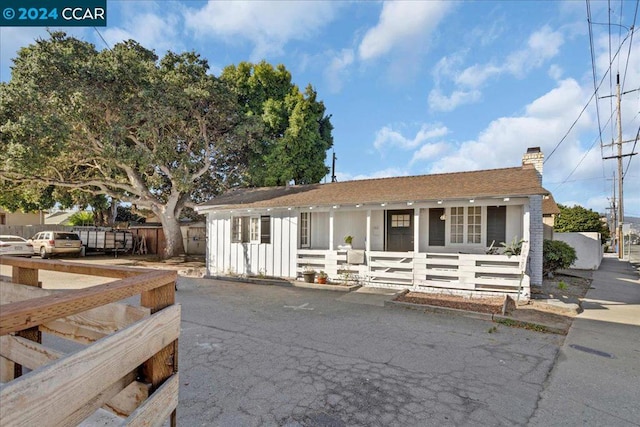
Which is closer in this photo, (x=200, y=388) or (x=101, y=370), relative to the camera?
(x=101, y=370)

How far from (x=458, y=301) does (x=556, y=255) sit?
5.15 meters

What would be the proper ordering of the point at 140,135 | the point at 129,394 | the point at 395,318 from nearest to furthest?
the point at 129,394, the point at 395,318, the point at 140,135

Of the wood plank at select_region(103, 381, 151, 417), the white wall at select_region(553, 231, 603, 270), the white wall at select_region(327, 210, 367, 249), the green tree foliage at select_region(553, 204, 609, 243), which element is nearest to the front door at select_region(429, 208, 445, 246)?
the white wall at select_region(327, 210, 367, 249)

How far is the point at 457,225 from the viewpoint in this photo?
10.2m

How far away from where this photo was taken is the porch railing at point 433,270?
816cm

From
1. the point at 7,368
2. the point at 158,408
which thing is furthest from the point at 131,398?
the point at 7,368

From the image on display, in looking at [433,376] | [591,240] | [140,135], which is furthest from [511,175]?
[140,135]

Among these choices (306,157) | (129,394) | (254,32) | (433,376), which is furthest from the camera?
(306,157)

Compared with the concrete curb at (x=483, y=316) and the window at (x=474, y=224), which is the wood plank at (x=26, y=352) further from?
the window at (x=474, y=224)

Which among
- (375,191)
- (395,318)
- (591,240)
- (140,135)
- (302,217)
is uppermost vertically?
(140,135)

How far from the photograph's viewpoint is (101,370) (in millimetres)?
1303

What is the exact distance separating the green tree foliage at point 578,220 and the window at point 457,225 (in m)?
18.1

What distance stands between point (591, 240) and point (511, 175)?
925 cm

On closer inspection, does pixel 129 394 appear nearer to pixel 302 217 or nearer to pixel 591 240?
pixel 302 217
